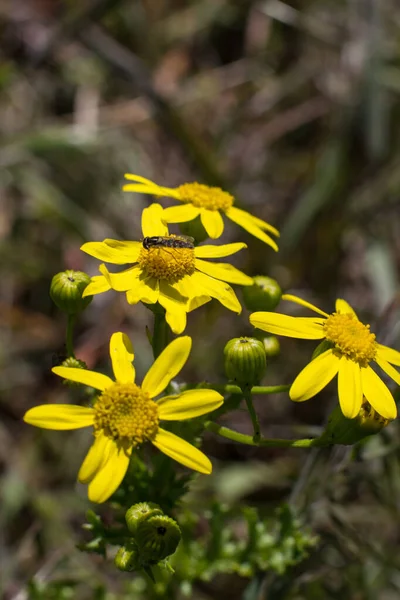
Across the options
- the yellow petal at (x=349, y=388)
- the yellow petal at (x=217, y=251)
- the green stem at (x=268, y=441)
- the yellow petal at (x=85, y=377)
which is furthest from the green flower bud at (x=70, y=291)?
the yellow petal at (x=349, y=388)

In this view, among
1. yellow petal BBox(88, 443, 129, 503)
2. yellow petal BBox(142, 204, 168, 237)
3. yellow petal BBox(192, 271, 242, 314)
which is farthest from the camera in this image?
yellow petal BBox(142, 204, 168, 237)

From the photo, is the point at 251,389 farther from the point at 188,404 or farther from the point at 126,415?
the point at 126,415

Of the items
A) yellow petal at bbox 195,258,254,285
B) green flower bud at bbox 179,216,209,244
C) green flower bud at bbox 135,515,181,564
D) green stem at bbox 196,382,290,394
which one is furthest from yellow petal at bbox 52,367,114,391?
green flower bud at bbox 179,216,209,244

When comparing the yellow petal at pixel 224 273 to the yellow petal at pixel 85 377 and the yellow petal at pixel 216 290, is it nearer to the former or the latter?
the yellow petal at pixel 216 290

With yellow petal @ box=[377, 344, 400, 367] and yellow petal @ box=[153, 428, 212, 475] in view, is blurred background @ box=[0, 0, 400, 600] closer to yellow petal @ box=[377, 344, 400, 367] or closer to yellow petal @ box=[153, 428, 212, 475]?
yellow petal @ box=[377, 344, 400, 367]

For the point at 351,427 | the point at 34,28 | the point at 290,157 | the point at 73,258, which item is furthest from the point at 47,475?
the point at 34,28

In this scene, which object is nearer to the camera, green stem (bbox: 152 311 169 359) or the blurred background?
Answer: green stem (bbox: 152 311 169 359)
